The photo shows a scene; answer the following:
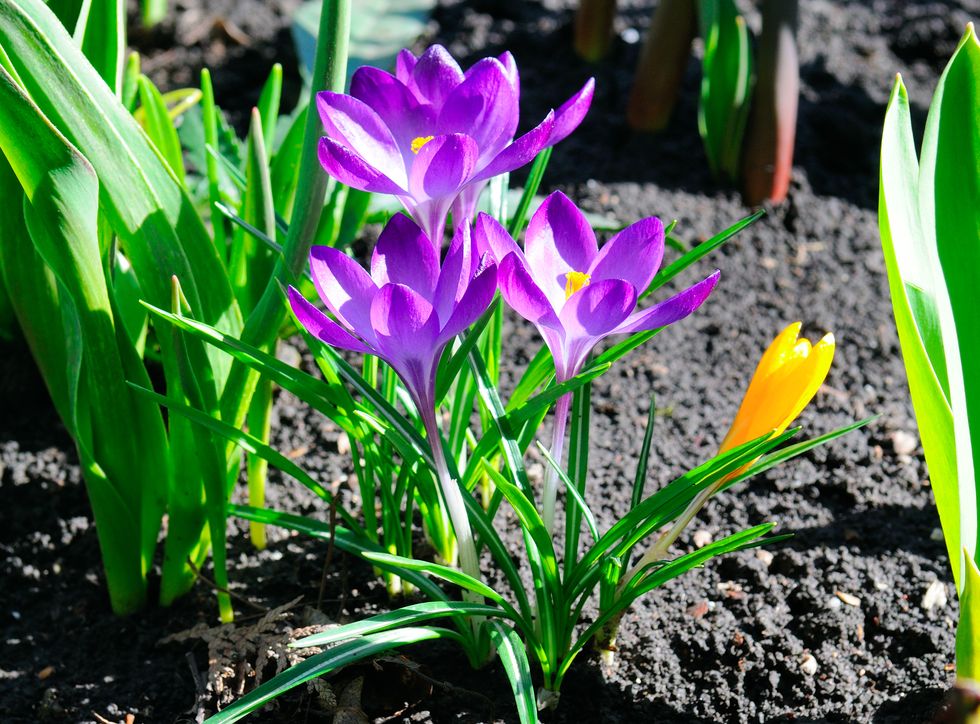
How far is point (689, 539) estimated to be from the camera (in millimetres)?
1347

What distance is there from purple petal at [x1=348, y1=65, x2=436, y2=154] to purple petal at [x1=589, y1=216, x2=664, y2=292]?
212 millimetres

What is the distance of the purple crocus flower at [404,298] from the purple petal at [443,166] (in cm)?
4

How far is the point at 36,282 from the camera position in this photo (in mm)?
1140

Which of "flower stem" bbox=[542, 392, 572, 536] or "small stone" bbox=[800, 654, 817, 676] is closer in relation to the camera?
"flower stem" bbox=[542, 392, 572, 536]

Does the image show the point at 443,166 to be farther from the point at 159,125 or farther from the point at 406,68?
the point at 159,125

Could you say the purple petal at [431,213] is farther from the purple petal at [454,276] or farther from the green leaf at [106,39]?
the green leaf at [106,39]

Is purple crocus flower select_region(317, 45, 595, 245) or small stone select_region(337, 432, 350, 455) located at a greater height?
small stone select_region(337, 432, 350, 455)

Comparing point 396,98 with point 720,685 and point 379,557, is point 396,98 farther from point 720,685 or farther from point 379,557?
point 720,685

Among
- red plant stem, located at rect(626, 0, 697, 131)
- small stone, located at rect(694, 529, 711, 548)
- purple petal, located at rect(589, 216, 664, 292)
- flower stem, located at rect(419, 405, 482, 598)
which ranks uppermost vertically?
red plant stem, located at rect(626, 0, 697, 131)

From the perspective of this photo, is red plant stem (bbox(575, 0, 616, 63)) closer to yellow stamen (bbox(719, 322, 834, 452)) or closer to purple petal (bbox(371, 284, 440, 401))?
yellow stamen (bbox(719, 322, 834, 452))

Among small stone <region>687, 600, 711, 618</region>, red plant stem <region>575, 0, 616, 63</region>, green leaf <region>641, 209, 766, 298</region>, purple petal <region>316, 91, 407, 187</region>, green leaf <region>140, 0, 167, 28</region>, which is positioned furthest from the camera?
green leaf <region>140, 0, 167, 28</region>

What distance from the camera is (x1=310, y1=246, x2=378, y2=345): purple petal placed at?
2.60ft

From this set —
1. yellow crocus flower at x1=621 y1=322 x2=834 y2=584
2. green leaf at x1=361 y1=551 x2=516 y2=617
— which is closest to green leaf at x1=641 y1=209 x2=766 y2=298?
yellow crocus flower at x1=621 y1=322 x2=834 y2=584

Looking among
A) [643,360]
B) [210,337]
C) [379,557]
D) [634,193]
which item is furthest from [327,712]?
[634,193]
